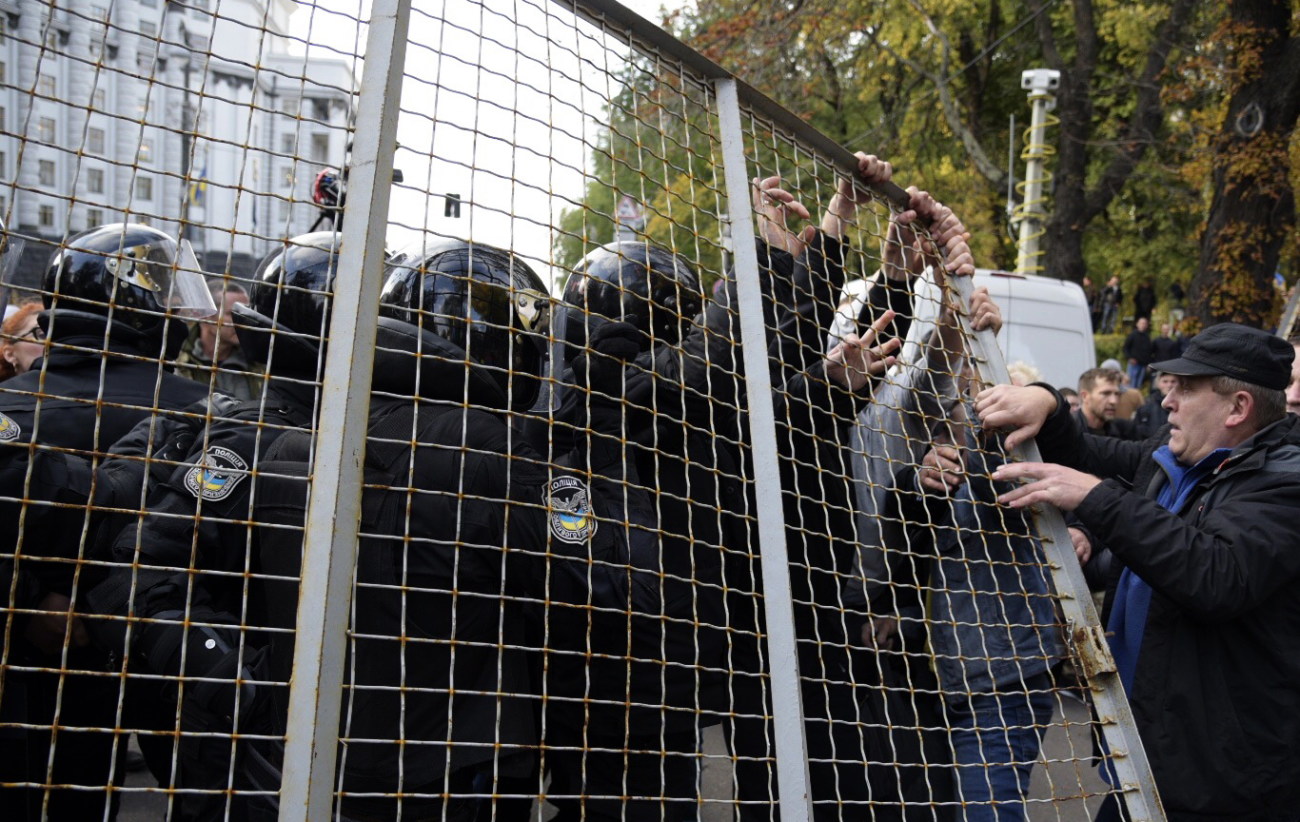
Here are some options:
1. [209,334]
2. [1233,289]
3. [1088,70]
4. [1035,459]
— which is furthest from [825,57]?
[1035,459]

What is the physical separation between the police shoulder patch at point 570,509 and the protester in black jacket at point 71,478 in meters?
0.95

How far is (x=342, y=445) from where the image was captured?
161cm

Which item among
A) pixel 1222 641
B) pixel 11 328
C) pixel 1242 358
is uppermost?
pixel 11 328

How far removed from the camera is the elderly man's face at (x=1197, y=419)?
2.92 m

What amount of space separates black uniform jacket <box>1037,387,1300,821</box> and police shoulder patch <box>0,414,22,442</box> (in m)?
2.60

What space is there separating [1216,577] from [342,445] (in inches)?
80.0

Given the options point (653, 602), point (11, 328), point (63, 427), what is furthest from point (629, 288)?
point (11, 328)

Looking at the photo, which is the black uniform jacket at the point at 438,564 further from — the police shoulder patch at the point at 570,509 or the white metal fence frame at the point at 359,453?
the white metal fence frame at the point at 359,453

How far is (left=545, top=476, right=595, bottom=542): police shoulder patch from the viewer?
2.26 metres

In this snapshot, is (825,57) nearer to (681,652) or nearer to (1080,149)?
(1080,149)

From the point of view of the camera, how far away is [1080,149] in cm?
1375

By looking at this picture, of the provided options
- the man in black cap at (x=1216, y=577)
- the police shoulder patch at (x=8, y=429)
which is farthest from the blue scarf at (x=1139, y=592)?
the police shoulder patch at (x=8, y=429)

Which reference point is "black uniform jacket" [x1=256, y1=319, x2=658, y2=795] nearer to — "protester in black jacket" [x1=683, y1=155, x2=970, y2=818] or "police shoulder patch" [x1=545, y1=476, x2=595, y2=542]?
"police shoulder patch" [x1=545, y1=476, x2=595, y2=542]

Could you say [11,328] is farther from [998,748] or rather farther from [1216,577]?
[1216,577]
